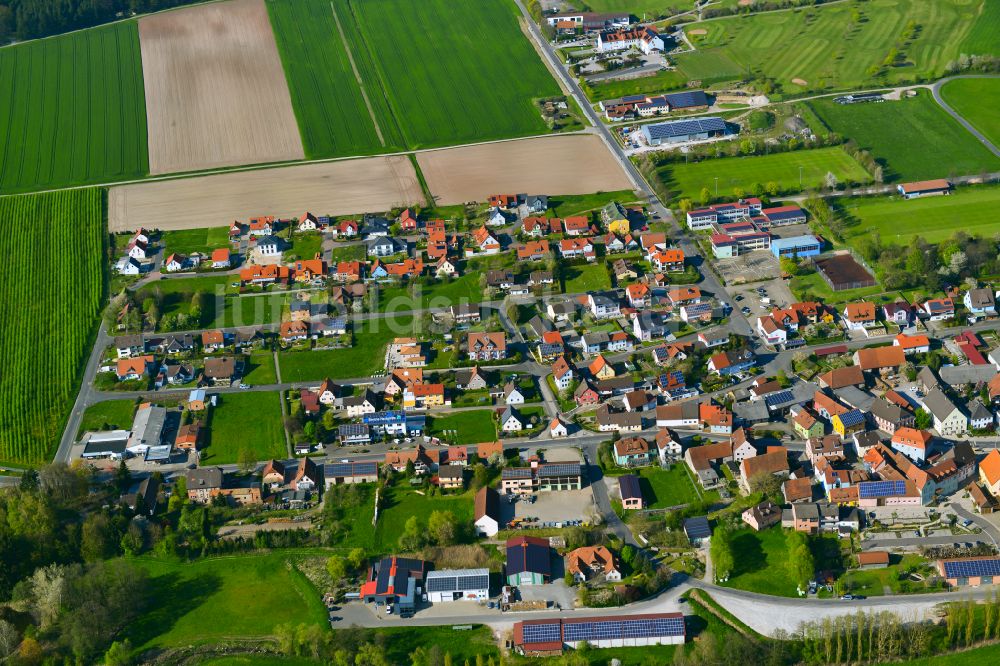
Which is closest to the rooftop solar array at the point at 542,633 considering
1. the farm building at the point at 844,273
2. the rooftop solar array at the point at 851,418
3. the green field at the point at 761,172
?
the rooftop solar array at the point at 851,418

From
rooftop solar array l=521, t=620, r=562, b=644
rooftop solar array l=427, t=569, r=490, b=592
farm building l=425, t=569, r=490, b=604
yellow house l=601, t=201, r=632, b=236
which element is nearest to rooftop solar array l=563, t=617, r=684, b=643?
rooftop solar array l=521, t=620, r=562, b=644

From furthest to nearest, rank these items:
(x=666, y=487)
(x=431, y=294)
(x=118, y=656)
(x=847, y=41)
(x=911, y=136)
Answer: (x=847, y=41) < (x=911, y=136) < (x=431, y=294) < (x=666, y=487) < (x=118, y=656)

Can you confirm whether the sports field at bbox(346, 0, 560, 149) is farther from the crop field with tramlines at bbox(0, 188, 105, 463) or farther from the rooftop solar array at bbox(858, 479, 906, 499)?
the rooftop solar array at bbox(858, 479, 906, 499)

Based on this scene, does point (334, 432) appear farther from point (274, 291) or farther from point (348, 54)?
point (348, 54)

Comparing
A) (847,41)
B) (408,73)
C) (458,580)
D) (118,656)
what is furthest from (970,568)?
(408,73)

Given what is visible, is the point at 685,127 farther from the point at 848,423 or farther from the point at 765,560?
the point at 765,560

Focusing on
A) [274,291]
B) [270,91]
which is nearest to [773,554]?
[274,291]
